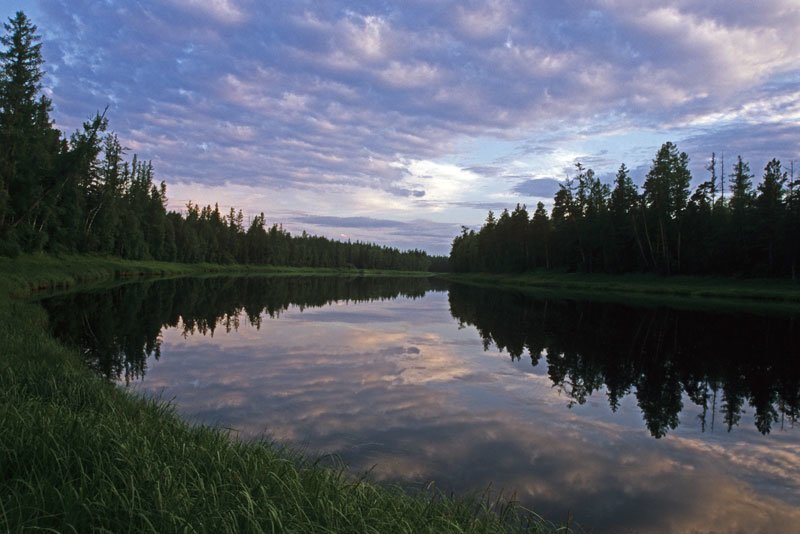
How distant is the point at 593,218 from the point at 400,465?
72.3 metres

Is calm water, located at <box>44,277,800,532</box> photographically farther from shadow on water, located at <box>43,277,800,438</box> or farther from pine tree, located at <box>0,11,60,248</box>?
pine tree, located at <box>0,11,60,248</box>

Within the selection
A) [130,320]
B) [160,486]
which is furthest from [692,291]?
[160,486]

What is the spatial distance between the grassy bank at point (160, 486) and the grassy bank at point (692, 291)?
133 ft

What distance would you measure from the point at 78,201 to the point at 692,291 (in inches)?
2664

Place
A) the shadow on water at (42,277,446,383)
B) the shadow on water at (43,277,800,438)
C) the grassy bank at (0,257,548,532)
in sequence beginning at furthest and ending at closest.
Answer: the shadow on water at (42,277,446,383)
the shadow on water at (43,277,800,438)
the grassy bank at (0,257,548,532)

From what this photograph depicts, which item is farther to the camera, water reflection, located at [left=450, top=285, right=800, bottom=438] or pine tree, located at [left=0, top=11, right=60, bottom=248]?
pine tree, located at [left=0, top=11, right=60, bottom=248]

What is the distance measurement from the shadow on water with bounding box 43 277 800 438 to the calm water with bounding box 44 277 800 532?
10 centimetres

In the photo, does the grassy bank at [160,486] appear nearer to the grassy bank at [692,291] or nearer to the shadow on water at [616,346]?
the shadow on water at [616,346]

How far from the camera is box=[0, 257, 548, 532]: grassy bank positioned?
13.1 feet

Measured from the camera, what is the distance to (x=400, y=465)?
8.02 metres

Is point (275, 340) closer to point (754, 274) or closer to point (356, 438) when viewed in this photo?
point (356, 438)

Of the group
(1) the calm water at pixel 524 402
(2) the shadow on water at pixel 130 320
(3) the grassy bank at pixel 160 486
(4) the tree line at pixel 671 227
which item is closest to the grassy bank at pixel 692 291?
(4) the tree line at pixel 671 227

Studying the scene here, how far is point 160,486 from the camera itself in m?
4.57

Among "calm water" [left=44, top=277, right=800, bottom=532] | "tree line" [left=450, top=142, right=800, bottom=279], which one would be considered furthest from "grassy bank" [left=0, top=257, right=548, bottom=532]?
"tree line" [left=450, top=142, right=800, bottom=279]
